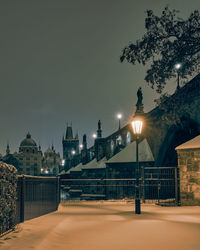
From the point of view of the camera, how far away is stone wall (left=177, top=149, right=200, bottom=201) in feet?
48.6

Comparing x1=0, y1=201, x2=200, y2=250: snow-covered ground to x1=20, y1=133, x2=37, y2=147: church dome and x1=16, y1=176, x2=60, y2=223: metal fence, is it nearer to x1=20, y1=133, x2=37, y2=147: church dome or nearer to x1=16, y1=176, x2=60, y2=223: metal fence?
x1=16, y1=176, x2=60, y2=223: metal fence

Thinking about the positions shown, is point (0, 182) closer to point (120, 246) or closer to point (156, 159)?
point (120, 246)

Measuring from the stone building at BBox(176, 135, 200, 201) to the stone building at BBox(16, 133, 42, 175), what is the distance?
156 m

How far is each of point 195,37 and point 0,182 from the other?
39.1 feet

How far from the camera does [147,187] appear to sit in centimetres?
2631

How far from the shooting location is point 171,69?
15.9 meters

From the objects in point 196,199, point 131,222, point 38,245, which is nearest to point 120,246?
point 38,245

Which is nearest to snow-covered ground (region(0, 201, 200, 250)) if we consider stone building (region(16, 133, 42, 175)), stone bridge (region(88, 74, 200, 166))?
stone bridge (region(88, 74, 200, 166))

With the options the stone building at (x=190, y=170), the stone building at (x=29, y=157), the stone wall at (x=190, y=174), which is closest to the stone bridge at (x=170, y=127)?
the stone building at (x=190, y=170)

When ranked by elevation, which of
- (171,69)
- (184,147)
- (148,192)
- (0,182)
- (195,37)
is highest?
(195,37)

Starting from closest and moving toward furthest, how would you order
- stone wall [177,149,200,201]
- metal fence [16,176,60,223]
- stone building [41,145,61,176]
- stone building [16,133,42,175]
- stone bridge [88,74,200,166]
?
metal fence [16,176,60,223] < stone wall [177,149,200,201] < stone bridge [88,74,200,166] < stone building [16,133,42,175] < stone building [41,145,61,176]

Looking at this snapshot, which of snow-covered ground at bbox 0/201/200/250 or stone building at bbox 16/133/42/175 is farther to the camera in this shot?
stone building at bbox 16/133/42/175

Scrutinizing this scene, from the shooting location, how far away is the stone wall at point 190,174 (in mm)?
14805

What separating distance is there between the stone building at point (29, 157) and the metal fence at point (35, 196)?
512 ft
